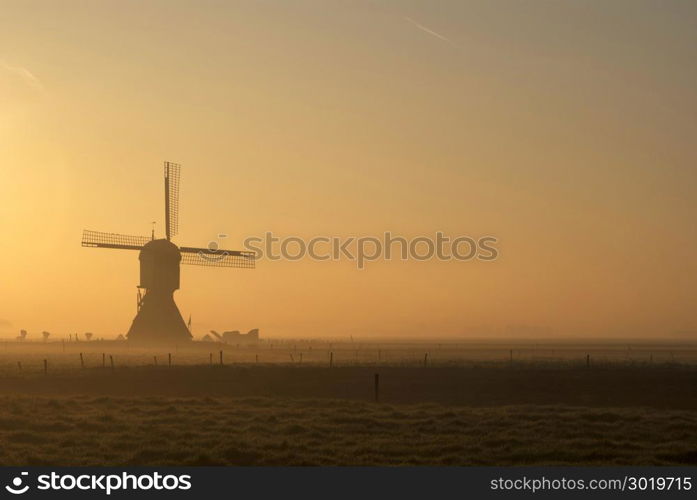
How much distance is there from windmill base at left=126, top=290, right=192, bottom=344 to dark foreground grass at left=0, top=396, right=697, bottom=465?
5809 cm

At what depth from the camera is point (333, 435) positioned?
76.0ft

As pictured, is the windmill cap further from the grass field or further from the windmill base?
the grass field

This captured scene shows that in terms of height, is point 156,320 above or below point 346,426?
above

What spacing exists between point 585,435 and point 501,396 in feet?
49.9

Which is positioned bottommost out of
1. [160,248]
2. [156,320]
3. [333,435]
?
[333,435]

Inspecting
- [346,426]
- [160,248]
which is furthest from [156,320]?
[346,426]

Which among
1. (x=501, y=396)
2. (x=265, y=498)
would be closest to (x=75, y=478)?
(x=265, y=498)

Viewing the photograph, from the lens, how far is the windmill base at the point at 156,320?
291 ft

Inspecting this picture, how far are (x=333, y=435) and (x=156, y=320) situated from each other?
2688 inches

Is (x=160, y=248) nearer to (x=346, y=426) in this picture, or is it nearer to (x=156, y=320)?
(x=156, y=320)

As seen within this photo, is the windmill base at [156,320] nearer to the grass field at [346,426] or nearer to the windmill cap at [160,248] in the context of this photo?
the windmill cap at [160,248]

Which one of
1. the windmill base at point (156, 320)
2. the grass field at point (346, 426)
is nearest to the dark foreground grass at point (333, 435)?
the grass field at point (346, 426)

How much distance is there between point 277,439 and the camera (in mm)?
22484

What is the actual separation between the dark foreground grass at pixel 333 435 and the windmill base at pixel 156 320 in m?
58.1
